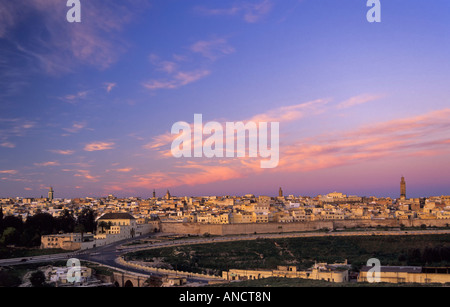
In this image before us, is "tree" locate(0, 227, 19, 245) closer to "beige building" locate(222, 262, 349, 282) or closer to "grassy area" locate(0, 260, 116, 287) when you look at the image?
"grassy area" locate(0, 260, 116, 287)

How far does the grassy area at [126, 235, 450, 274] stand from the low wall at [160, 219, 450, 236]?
8066 mm

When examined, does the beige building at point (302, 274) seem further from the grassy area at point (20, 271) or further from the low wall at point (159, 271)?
the grassy area at point (20, 271)

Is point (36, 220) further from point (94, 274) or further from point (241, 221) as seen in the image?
point (241, 221)

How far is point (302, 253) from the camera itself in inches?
1601

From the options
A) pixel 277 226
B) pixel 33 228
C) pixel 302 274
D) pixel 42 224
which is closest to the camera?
pixel 302 274

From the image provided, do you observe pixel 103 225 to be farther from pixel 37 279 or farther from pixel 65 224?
pixel 37 279

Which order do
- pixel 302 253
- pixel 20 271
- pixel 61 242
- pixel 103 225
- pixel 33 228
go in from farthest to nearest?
pixel 103 225, pixel 302 253, pixel 33 228, pixel 61 242, pixel 20 271

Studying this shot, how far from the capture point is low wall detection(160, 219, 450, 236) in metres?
52.9

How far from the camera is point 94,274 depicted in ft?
77.5

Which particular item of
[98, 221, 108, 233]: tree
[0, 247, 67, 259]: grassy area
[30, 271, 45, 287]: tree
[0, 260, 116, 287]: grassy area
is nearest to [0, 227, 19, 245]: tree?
[0, 247, 67, 259]: grassy area

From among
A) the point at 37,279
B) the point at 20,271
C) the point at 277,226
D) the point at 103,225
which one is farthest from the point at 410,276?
the point at 277,226

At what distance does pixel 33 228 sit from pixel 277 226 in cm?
2787

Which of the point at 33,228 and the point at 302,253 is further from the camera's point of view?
the point at 302,253
